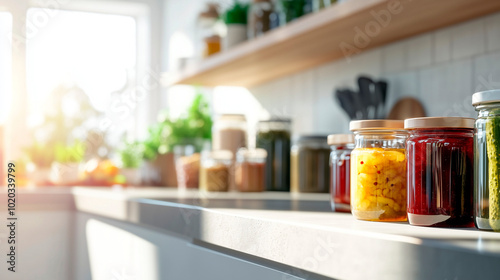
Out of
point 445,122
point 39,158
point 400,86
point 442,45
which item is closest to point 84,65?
point 39,158

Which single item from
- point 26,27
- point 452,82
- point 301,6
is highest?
point 26,27

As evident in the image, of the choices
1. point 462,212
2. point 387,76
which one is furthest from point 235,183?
point 462,212

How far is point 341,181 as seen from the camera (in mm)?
1106

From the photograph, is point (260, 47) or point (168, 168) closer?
point (260, 47)

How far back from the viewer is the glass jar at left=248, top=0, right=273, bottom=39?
6.85 ft

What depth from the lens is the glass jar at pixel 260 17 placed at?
82.2 inches

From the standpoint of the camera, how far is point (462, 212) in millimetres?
786

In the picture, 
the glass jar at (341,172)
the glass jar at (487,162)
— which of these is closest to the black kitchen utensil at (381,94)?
→ the glass jar at (341,172)

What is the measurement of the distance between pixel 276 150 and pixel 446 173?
4.03 ft

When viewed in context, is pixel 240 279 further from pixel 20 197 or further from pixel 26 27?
pixel 26 27

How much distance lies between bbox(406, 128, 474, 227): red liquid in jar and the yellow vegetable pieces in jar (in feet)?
0.29

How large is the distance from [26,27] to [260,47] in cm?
235

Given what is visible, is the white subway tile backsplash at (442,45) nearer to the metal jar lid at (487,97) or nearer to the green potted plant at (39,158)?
the metal jar lid at (487,97)

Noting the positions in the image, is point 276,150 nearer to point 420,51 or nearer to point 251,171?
point 251,171
